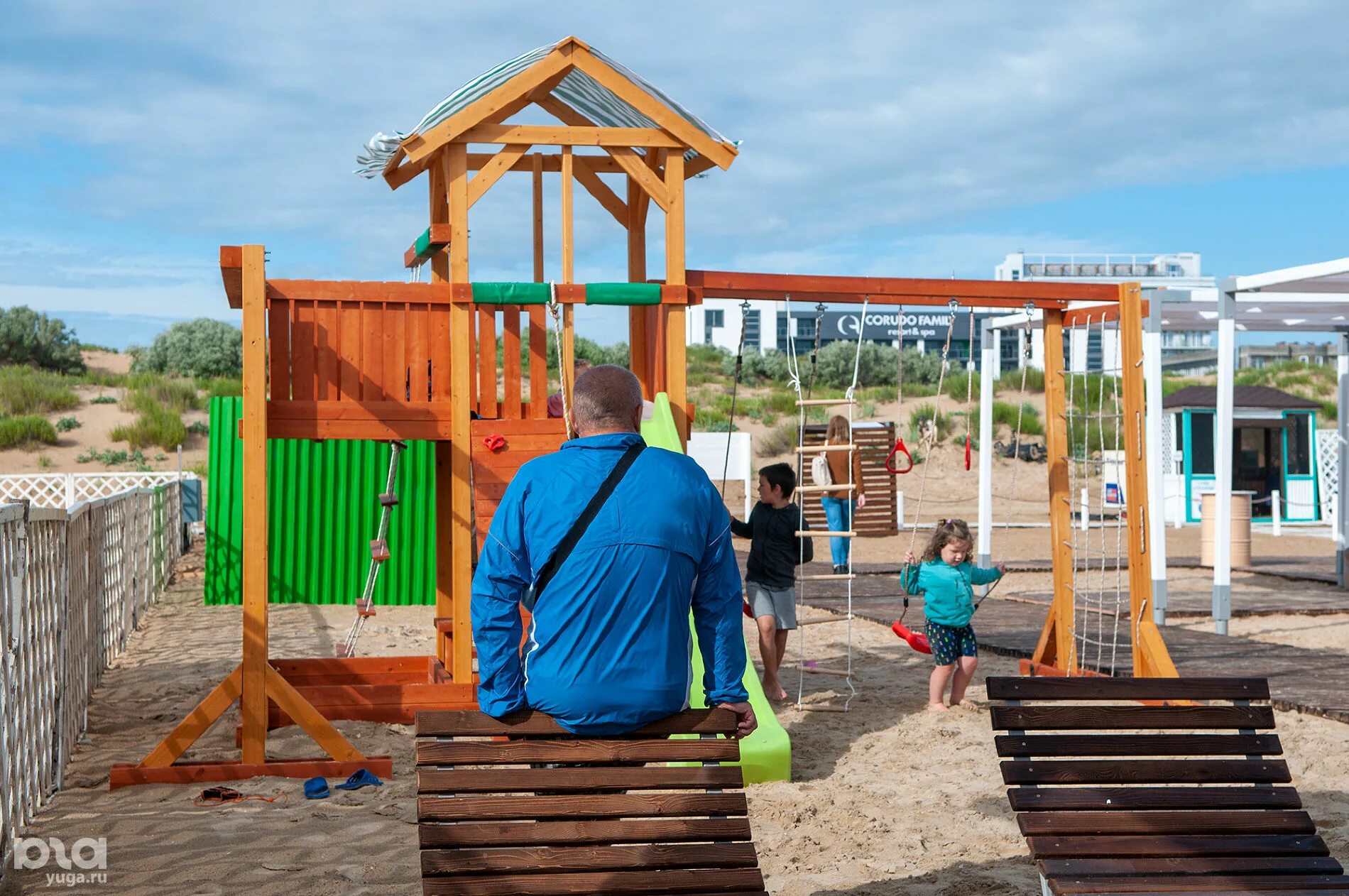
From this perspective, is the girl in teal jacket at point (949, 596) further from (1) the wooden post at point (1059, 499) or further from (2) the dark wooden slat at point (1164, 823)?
(2) the dark wooden slat at point (1164, 823)

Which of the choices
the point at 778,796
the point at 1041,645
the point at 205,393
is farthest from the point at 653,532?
the point at 205,393

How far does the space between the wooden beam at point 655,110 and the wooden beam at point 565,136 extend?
68mm

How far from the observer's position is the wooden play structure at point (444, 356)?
6.03 metres

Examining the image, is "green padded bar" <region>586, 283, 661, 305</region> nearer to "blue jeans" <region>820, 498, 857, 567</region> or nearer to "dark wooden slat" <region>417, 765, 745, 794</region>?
"dark wooden slat" <region>417, 765, 745, 794</region>

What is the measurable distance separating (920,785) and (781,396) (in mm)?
36420

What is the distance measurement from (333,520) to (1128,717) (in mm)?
11096

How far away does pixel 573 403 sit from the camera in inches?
119

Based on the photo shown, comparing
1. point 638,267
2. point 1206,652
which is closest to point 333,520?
point 638,267

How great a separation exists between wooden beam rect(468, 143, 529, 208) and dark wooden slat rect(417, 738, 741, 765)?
4091mm

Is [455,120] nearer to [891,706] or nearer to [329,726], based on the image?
[329,726]

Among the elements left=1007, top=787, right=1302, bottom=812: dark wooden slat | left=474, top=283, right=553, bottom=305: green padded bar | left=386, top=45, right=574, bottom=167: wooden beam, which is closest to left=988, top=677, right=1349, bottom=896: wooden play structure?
left=1007, top=787, right=1302, bottom=812: dark wooden slat
